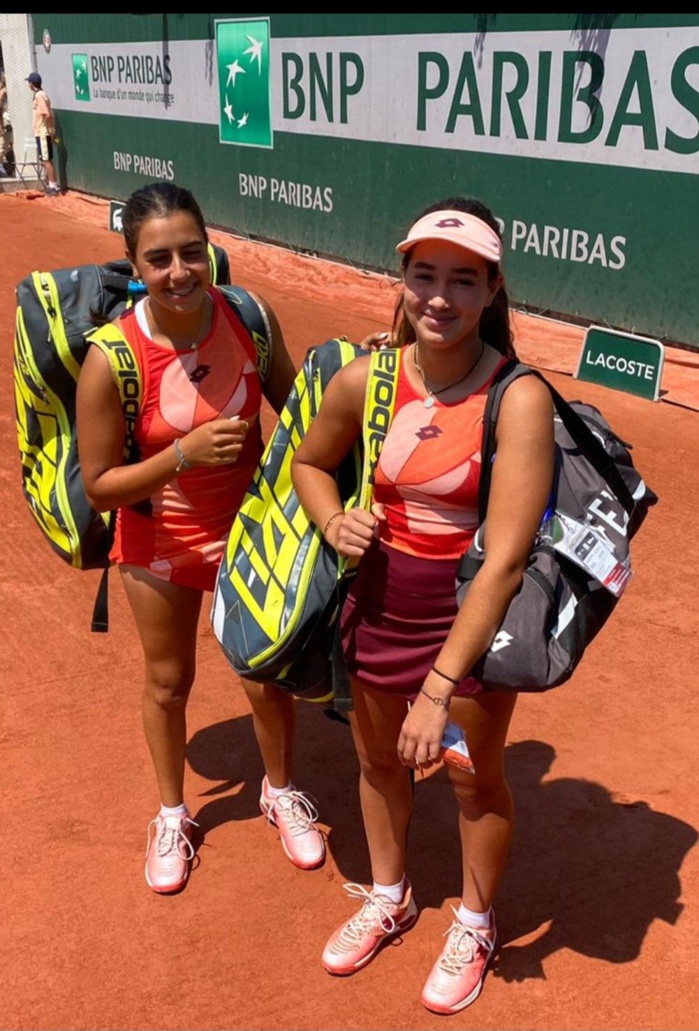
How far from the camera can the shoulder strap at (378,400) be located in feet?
8.32

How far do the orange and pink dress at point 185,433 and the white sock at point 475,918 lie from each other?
1201mm

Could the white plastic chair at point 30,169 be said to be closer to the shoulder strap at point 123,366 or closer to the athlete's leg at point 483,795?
the shoulder strap at point 123,366

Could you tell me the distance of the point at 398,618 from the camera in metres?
2.64

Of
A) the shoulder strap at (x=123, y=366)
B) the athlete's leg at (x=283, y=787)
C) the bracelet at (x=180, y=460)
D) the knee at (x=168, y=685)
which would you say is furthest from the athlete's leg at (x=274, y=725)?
the shoulder strap at (x=123, y=366)

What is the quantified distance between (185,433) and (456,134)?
27.8 ft

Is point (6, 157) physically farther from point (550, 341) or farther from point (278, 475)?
point (278, 475)

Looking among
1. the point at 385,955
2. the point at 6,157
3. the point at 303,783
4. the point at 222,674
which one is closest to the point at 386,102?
the point at 222,674

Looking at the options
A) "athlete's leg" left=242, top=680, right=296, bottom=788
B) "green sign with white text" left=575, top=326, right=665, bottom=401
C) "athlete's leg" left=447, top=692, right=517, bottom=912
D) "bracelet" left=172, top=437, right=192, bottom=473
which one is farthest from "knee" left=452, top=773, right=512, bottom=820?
"green sign with white text" left=575, top=326, right=665, bottom=401

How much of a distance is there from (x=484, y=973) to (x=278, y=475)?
5.16 ft

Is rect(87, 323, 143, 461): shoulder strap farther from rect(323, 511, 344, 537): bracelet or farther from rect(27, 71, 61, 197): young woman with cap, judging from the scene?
rect(27, 71, 61, 197): young woman with cap

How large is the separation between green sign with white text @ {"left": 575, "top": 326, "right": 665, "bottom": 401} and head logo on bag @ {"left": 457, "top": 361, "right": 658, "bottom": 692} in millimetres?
6068

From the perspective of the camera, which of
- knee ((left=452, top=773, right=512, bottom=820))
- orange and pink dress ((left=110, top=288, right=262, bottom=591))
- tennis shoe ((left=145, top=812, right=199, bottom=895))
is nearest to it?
knee ((left=452, top=773, right=512, bottom=820))

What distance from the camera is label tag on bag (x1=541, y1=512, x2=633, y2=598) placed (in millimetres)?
2404

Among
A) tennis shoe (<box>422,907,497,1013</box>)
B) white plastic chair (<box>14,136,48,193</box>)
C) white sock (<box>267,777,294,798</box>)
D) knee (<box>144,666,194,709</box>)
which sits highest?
knee (<box>144,666,194,709</box>)
